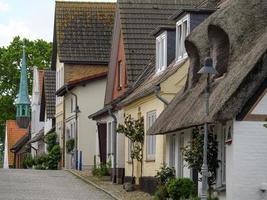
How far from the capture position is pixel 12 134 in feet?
316

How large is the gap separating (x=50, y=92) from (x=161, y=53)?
117ft

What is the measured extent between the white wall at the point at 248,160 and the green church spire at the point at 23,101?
65.7 m

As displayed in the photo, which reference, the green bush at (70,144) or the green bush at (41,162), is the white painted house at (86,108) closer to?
the green bush at (70,144)

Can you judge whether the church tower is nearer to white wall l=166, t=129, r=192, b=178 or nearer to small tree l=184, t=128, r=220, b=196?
white wall l=166, t=129, r=192, b=178

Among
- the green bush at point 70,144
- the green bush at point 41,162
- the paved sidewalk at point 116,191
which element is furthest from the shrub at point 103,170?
the green bush at point 41,162

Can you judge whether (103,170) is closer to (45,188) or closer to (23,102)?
(45,188)

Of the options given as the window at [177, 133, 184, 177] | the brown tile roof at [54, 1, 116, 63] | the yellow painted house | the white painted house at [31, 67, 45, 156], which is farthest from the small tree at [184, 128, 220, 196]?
the white painted house at [31, 67, 45, 156]

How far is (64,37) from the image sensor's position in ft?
181

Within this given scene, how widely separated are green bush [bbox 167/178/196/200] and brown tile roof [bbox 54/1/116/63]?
30.6 meters

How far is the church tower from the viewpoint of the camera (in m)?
85.6

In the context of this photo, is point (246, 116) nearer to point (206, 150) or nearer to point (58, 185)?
point (206, 150)

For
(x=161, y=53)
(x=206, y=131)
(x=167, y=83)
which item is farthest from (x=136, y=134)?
(x=206, y=131)

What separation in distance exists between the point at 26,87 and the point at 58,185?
2173 inches

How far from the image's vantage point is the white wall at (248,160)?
2055cm
